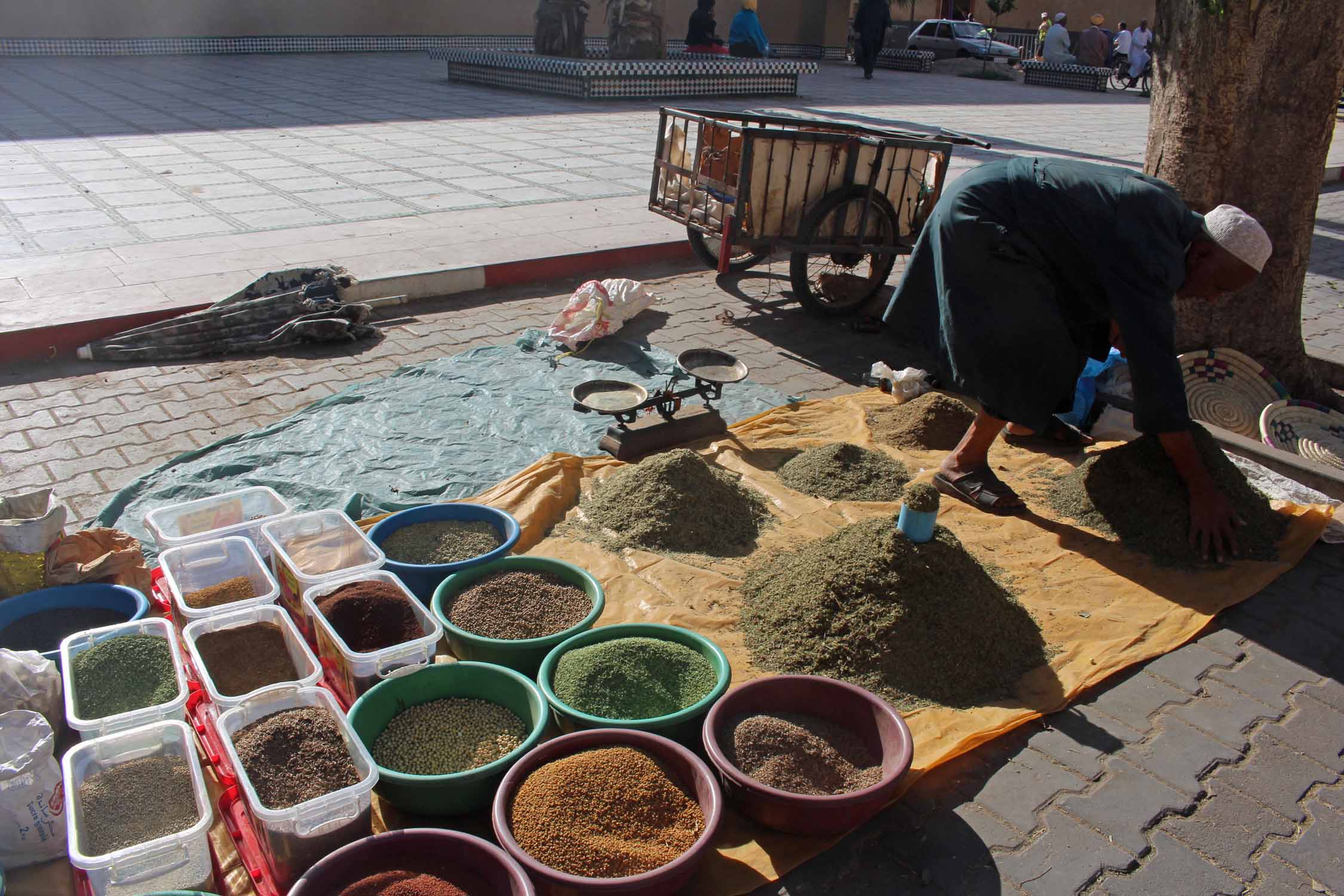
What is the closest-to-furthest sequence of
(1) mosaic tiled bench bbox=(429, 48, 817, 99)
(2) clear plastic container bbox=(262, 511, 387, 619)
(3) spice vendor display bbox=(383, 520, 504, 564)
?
(2) clear plastic container bbox=(262, 511, 387, 619), (3) spice vendor display bbox=(383, 520, 504, 564), (1) mosaic tiled bench bbox=(429, 48, 817, 99)

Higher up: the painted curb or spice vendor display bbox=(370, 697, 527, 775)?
the painted curb

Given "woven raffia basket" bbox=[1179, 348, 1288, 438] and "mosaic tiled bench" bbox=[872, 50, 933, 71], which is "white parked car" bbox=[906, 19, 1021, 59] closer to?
"mosaic tiled bench" bbox=[872, 50, 933, 71]

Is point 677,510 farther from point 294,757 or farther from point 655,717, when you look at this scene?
point 294,757

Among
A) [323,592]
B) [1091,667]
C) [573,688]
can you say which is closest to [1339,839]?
[1091,667]

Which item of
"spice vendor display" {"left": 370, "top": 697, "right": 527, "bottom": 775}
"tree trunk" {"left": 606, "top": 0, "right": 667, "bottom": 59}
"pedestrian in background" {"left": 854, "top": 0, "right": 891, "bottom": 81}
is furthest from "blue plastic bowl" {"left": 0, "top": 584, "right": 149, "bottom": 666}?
"pedestrian in background" {"left": 854, "top": 0, "right": 891, "bottom": 81}

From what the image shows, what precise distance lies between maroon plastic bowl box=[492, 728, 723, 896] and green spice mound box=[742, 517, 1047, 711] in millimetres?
638

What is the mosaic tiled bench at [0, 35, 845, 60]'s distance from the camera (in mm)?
17562

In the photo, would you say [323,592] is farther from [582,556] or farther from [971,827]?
[971,827]

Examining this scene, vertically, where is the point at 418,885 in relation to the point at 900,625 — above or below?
below

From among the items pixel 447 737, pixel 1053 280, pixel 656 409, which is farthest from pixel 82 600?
pixel 1053 280

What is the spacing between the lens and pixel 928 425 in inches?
175

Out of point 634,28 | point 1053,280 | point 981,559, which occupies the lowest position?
point 981,559

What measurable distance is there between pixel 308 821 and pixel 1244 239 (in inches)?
131

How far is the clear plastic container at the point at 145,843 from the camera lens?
1992mm
